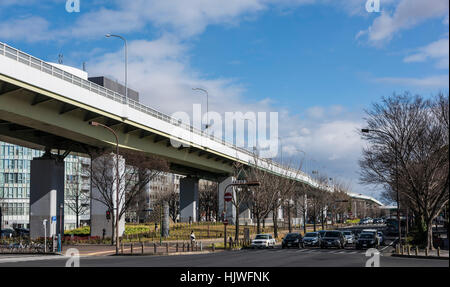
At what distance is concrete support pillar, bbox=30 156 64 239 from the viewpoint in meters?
56.8

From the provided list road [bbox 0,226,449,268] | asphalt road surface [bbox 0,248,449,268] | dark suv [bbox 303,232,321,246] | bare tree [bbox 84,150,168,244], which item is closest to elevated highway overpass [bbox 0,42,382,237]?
bare tree [bbox 84,150,168,244]

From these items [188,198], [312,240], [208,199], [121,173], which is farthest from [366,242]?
[208,199]

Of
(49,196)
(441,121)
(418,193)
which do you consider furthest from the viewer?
(49,196)

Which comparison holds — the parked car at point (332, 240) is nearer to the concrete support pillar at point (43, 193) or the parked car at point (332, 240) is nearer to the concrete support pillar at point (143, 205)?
the concrete support pillar at point (143, 205)

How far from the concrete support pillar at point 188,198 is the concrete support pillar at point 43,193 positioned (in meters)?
46.9

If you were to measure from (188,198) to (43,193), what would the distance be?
4989 cm

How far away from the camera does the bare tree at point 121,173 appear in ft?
180

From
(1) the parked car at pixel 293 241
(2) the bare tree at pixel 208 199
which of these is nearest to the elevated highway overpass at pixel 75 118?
(1) the parked car at pixel 293 241

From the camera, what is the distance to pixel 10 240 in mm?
54844

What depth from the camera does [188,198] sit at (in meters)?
105

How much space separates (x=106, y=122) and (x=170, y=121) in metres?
10.0

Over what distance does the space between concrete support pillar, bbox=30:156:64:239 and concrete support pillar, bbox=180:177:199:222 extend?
46898 mm
